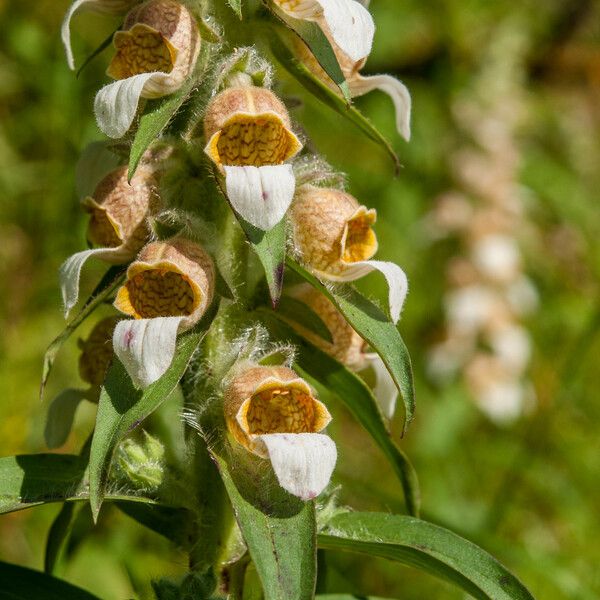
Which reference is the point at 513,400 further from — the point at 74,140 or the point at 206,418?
the point at 206,418

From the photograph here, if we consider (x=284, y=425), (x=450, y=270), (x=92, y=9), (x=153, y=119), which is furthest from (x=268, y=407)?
(x=450, y=270)

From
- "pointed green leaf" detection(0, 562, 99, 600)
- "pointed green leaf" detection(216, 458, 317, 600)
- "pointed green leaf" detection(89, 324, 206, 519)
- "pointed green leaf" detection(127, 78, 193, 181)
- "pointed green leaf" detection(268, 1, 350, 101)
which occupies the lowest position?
"pointed green leaf" detection(0, 562, 99, 600)

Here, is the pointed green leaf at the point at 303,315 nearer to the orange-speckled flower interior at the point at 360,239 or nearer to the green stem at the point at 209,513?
the orange-speckled flower interior at the point at 360,239

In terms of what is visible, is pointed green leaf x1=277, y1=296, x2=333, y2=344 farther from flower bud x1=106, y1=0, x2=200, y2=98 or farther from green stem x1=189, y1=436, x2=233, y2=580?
flower bud x1=106, y1=0, x2=200, y2=98

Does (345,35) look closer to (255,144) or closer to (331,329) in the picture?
(255,144)

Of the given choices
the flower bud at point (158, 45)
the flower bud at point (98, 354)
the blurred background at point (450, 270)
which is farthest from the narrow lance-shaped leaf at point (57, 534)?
the blurred background at point (450, 270)

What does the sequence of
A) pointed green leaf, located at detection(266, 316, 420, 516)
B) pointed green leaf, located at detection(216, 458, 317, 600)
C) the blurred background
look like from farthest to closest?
the blurred background < pointed green leaf, located at detection(266, 316, 420, 516) < pointed green leaf, located at detection(216, 458, 317, 600)

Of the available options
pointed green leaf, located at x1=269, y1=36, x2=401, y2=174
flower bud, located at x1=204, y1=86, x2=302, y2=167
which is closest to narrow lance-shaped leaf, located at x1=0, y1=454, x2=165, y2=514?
flower bud, located at x1=204, y1=86, x2=302, y2=167

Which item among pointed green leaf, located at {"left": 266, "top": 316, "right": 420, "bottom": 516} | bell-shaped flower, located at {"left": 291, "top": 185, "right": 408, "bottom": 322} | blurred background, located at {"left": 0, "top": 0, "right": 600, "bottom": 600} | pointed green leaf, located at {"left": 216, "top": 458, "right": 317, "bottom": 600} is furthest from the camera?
blurred background, located at {"left": 0, "top": 0, "right": 600, "bottom": 600}
